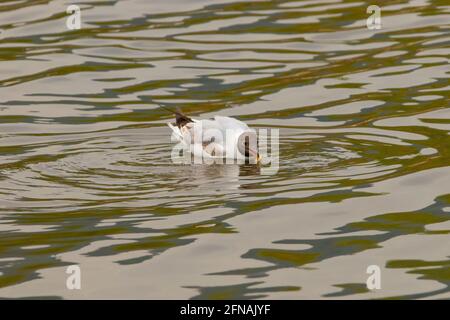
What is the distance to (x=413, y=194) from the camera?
517 inches

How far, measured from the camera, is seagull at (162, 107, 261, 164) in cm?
1506

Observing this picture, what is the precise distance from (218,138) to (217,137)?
4 centimetres

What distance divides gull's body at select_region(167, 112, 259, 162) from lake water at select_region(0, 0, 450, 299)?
0.24m

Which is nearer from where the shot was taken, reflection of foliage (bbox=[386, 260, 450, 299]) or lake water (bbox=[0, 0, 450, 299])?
reflection of foliage (bbox=[386, 260, 450, 299])

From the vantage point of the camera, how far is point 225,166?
15.1 meters

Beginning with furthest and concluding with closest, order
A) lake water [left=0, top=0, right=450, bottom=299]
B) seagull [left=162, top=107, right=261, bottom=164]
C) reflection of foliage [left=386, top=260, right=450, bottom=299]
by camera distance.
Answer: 1. seagull [left=162, top=107, right=261, bottom=164]
2. lake water [left=0, top=0, right=450, bottom=299]
3. reflection of foliage [left=386, top=260, right=450, bottom=299]

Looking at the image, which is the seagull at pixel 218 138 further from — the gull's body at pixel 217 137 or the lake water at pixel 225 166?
the lake water at pixel 225 166

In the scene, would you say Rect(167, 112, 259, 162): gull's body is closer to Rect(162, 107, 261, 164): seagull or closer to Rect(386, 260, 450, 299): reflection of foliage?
Rect(162, 107, 261, 164): seagull

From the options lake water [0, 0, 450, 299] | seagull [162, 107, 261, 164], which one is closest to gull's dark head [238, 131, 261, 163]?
seagull [162, 107, 261, 164]

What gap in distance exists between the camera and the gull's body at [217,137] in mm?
15070

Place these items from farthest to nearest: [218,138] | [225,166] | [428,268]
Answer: [218,138] → [225,166] → [428,268]

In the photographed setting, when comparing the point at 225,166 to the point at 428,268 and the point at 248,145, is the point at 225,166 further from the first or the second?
the point at 428,268

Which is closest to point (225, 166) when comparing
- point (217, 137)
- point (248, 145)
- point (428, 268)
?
point (248, 145)
